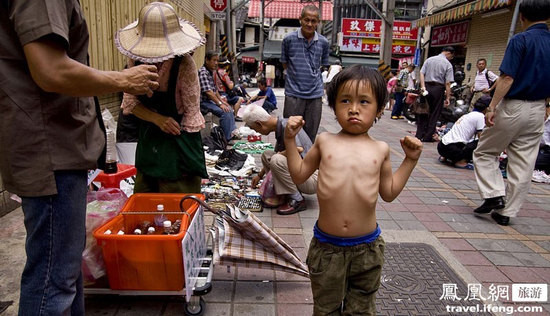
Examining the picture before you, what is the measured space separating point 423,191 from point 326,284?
11.8 feet

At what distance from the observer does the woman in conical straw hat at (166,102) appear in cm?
243

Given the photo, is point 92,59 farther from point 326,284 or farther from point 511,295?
point 511,295

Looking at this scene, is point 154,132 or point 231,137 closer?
point 154,132

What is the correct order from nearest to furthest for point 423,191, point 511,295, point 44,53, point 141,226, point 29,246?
point 44,53 → point 29,246 → point 141,226 → point 511,295 → point 423,191

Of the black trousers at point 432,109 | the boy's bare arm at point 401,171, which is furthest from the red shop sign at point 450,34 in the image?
the boy's bare arm at point 401,171

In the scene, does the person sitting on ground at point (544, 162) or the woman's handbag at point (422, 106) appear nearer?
the person sitting on ground at point (544, 162)

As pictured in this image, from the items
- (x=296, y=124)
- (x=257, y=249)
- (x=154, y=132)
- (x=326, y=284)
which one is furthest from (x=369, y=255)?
(x=154, y=132)

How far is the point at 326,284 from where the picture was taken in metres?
1.90

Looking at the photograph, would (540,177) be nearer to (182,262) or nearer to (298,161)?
(298,161)

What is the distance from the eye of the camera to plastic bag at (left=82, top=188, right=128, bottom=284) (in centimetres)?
225

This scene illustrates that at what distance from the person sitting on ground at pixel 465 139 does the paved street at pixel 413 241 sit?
1.12 metres

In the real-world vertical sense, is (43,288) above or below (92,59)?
below

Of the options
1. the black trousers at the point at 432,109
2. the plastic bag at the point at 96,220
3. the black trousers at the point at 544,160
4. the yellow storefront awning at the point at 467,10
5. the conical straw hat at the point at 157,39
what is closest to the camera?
the plastic bag at the point at 96,220

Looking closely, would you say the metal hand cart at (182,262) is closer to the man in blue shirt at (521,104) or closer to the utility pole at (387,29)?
the man in blue shirt at (521,104)
